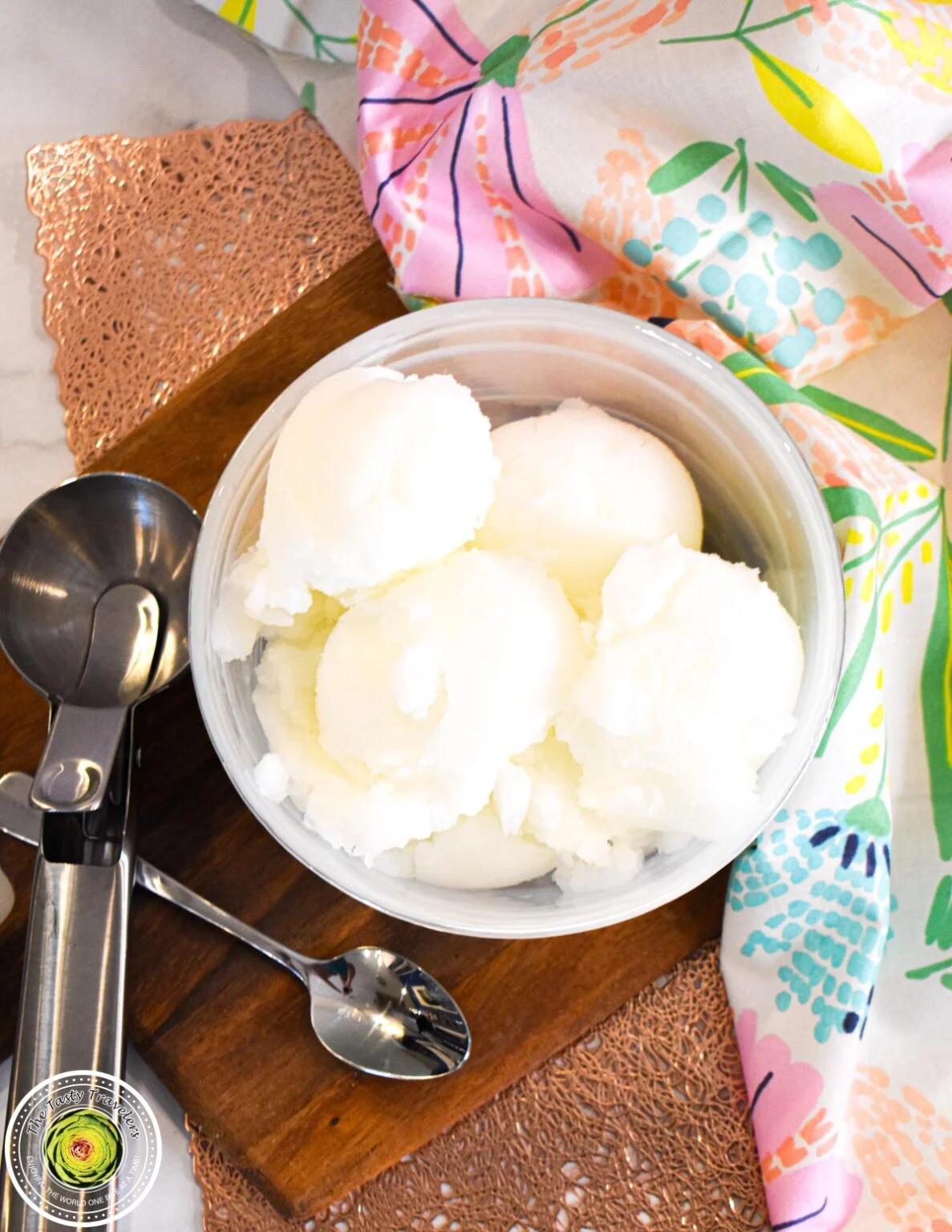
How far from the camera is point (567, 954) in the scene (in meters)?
1.03

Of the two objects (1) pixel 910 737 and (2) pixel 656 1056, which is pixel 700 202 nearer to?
(1) pixel 910 737

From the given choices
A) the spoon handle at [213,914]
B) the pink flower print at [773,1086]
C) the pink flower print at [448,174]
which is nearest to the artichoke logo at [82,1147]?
the spoon handle at [213,914]

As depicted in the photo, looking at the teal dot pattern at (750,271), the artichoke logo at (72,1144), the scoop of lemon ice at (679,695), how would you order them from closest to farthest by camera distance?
the scoop of lemon ice at (679,695) < the artichoke logo at (72,1144) < the teal dot pattern at (750,271)

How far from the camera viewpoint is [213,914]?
1.01 meters

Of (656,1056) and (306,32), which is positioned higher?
(306,32)

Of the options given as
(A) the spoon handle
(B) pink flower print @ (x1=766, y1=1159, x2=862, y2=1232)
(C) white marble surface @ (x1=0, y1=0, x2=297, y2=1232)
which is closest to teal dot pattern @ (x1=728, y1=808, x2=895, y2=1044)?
(B) pink flower print @ (x1=766, y1=1159, x2=862, y2=1232)

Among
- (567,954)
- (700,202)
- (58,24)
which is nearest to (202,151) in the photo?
(58,24)

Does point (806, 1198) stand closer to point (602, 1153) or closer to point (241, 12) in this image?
point (602, 1153)

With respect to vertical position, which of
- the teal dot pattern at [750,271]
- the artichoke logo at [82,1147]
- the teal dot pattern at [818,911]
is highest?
the teal dot pattern at [750,271]

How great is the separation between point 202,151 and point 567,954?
3.16 ft

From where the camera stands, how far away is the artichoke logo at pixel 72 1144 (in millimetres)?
921

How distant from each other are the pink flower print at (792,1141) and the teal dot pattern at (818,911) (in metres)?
0.04

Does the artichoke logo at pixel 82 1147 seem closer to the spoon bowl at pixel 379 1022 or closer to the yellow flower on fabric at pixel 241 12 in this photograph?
the spoon bowl at pixel 379 1022

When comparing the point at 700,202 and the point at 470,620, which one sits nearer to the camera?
the point at 470,620
